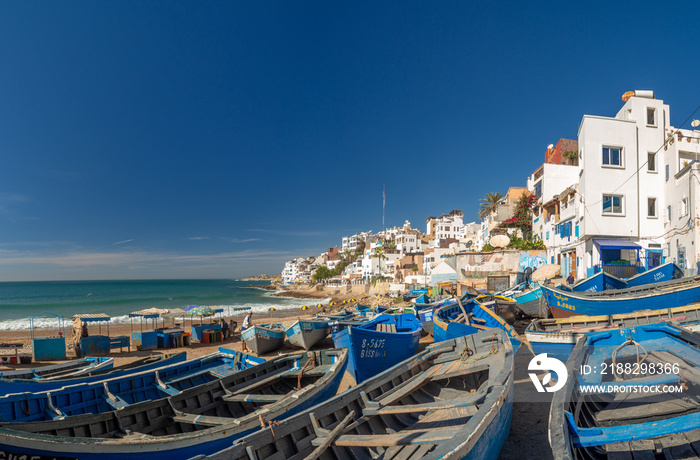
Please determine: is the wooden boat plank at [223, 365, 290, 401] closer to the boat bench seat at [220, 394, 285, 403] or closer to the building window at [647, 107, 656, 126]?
the boat bench seat at [220, 394, 285, 403]

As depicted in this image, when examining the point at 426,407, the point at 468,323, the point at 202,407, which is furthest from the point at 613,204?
the point at 202,407

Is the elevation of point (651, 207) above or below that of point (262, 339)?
above

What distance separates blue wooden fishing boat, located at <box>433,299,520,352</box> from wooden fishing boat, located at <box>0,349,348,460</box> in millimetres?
4255

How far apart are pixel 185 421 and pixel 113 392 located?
8.20 feet

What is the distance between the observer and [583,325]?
11.3m

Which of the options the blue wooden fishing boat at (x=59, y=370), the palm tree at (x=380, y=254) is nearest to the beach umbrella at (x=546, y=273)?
the blue wooden fishing boat at (x=59, y=370)

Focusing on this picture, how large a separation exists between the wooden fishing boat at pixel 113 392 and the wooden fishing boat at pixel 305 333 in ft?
21.3

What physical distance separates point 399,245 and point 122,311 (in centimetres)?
5624

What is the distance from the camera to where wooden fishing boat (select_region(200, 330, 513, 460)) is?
171 inches

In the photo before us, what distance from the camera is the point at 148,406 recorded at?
6.23m

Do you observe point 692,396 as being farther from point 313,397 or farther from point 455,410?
point 313,397

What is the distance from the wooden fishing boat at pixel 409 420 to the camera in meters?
4.35

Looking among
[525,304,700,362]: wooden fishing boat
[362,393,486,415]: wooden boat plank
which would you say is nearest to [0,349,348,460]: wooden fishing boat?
[362,393,486,415]: wooden boat plank

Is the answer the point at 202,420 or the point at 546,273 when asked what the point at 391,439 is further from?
the point at 546,273
